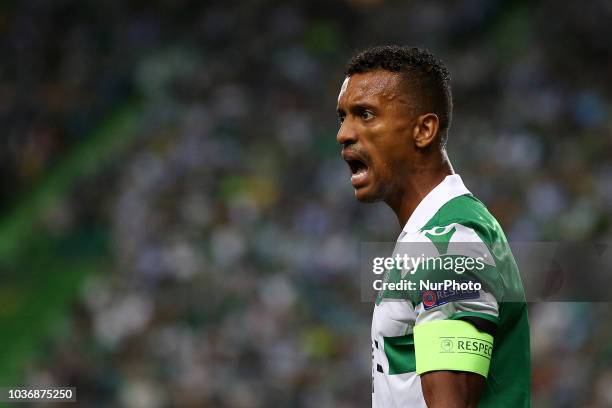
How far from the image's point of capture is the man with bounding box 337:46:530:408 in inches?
86.8

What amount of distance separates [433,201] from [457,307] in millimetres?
417

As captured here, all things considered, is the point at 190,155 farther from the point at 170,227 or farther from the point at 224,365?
the point at 224,365

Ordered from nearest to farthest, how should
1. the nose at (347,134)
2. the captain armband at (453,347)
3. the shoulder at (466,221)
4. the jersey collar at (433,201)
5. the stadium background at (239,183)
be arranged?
the captain armband at (453,347) < the shoulder at (466,221) < the jersey collar at (433,201) < the nose at (347,134) < the stadium background at (239,183)

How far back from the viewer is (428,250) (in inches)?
91.4

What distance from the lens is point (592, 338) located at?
7.36 metres

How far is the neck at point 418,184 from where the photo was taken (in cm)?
262

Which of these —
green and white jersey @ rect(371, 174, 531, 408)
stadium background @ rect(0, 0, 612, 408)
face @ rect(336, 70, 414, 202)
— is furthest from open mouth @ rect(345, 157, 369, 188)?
stadium background @ rect(0, 0, 612, 408)

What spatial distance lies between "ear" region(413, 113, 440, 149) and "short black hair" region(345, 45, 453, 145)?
22 mm

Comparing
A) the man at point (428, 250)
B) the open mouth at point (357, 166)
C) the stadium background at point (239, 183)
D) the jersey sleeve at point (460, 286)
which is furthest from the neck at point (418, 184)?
the stadium background at point (239, 183)

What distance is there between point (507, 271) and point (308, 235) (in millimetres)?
7393

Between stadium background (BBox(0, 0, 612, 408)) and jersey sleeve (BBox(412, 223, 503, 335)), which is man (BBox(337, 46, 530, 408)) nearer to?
jersey sleeve (BBox(412, 223, 503, 335))

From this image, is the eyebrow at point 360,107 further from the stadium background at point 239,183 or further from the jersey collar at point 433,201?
the stadium background at point 239,183

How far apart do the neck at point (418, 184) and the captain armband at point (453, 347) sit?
48cm

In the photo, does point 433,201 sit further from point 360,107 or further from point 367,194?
point 360,107
